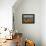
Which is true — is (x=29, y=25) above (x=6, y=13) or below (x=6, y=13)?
below

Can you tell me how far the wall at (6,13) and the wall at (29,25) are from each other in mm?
1233

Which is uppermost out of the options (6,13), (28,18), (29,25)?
(6,13)

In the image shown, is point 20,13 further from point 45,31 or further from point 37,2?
point 45,31

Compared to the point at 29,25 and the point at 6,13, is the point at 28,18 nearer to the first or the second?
the point at 29,25

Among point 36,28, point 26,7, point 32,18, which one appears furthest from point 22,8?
point 36,28

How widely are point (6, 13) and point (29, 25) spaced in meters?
1.66

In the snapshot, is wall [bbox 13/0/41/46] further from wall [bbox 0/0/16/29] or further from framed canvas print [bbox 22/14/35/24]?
wall [bbox 0/0/16/29]

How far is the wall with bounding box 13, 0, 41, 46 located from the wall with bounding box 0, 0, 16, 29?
4.04 ft

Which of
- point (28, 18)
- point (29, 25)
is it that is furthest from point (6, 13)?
point (29, 25)

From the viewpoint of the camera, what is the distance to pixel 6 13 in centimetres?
438

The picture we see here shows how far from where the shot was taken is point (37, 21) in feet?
18.5

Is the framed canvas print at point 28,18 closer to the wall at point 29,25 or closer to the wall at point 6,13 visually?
the wall at point 29,25

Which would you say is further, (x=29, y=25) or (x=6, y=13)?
(x=29, y=25)

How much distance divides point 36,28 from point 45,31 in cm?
83
